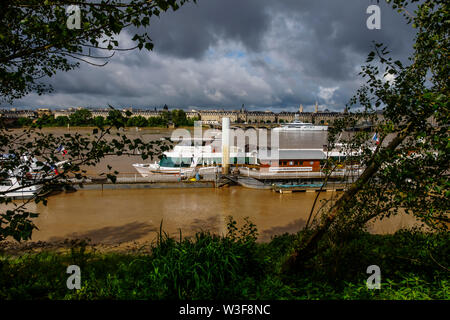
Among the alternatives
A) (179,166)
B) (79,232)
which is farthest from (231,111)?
(79,232)

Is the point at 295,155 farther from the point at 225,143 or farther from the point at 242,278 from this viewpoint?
the point at 242,278

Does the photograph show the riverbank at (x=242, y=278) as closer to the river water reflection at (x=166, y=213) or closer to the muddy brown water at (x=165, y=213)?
the muddy brown water at (x=165, y=213)

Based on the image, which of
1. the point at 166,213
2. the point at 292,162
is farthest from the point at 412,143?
the point at 292,162

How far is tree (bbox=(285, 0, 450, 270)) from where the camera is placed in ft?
9.20

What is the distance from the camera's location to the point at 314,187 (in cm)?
2003

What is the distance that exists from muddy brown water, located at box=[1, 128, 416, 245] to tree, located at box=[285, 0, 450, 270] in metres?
5.68

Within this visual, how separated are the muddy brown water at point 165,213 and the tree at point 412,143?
568 centimetres

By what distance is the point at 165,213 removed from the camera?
47.7 feet

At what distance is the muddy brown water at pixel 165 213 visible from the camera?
1180 cm

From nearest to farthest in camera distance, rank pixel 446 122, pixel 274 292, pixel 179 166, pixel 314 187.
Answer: pixel 446 122 < pixel 274 292 < pixel 314 187 < pixel 179 166

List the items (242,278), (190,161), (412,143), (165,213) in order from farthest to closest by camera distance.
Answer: (190,161) → (165,213) → (242,278) → (412,143)

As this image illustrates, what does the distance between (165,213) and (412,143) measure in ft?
42.1
